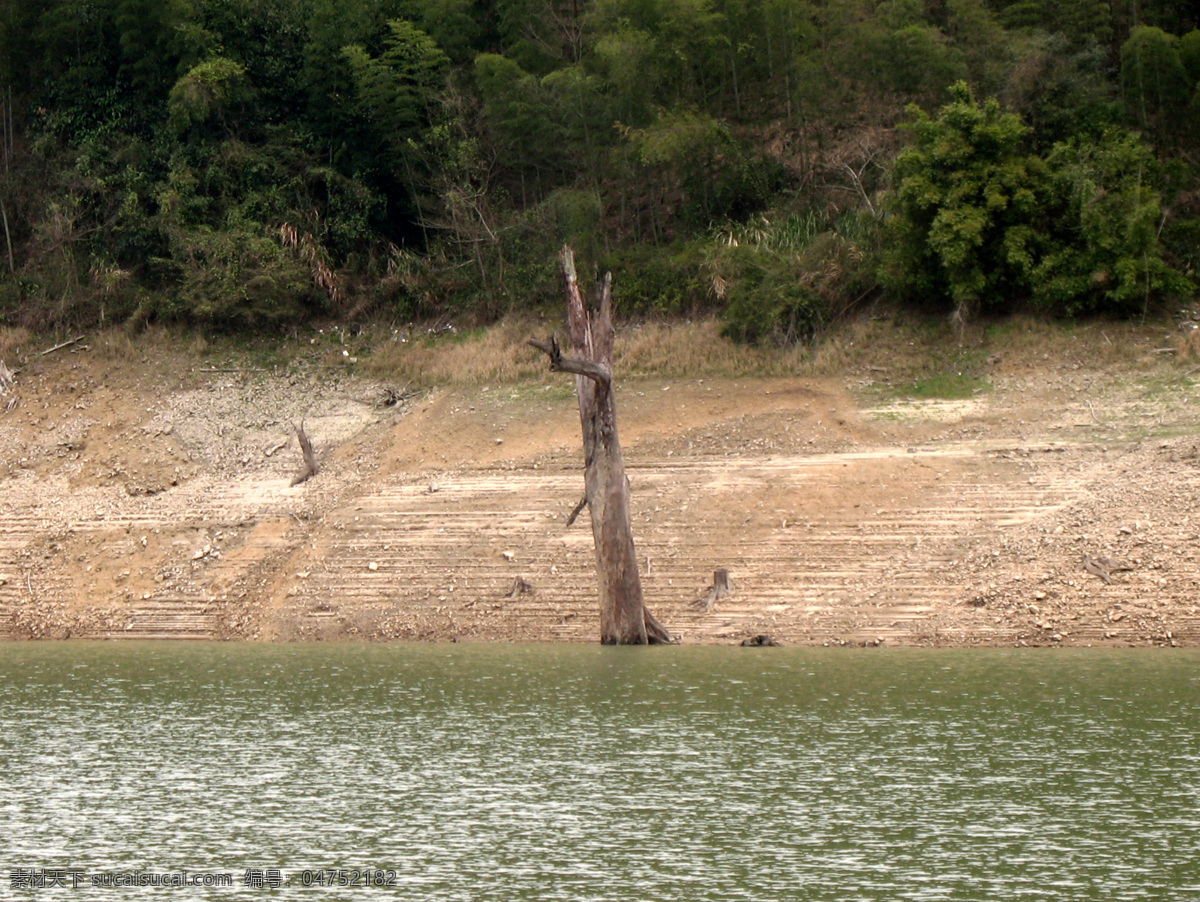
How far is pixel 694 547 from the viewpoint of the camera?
26312 millimetres

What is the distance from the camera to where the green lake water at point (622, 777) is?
1165 centimetres

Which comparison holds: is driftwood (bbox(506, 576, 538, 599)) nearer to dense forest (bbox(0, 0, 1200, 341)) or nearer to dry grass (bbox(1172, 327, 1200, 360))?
dense forest (bbox(0, 0, 1200, 341))

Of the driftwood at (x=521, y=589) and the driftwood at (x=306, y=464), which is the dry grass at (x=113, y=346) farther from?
the driftwood at (x=521, y=589)

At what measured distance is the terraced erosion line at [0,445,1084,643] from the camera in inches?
966

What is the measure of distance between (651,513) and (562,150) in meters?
14.2

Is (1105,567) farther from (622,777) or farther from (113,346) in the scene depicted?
(113,346)

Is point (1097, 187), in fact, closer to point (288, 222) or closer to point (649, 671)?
point (649, 671)

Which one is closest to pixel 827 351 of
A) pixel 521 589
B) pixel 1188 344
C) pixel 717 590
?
pixel 1188 344

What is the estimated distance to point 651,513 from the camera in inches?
1085

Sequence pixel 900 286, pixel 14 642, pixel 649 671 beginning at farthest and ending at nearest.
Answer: pixel 900 286 < pixel 14 642 < pixel 649 671

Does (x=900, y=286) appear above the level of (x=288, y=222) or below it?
below

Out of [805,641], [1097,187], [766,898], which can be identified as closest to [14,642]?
[805,641]

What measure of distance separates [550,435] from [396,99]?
11.9m

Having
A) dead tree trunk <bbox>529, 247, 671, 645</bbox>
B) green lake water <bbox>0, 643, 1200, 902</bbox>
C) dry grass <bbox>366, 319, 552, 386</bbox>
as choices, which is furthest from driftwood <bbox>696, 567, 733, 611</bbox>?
dry grass <bbox>366, 319, 552, 386</bbox>
